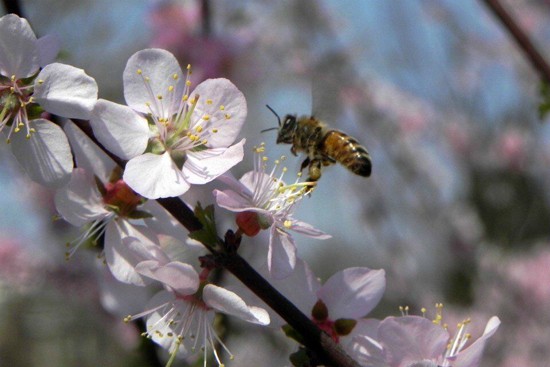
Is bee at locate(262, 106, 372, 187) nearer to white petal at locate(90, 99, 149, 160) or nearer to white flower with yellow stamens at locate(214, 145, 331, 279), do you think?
white flower with yellow stamens at locate(214, 145, 331, 279)

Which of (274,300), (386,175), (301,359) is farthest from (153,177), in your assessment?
(386,175)


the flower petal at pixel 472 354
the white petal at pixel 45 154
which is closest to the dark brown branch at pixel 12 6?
the white petal at pixel 45 154

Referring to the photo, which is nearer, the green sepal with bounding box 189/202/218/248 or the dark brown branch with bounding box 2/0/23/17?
the green sepal with bounding box 189/202/218/248

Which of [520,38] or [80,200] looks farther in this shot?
[520,38]

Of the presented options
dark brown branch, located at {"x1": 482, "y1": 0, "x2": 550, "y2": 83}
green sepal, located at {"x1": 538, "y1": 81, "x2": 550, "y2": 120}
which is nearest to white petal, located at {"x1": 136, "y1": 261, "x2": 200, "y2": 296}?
green sepal, located at {"x1": 538, "y1": 81, "x2": 550, "y2": 120}

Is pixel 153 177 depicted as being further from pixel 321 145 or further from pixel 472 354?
pixel 321 145

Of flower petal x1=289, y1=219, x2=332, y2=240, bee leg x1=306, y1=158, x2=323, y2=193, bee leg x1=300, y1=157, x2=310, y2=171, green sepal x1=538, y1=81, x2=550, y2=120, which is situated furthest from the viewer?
green sepal x1=538, y1=81, x2=550, y2=120

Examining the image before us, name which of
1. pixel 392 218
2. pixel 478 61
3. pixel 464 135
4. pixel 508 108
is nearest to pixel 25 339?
pixel 392 218
